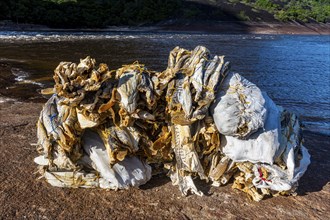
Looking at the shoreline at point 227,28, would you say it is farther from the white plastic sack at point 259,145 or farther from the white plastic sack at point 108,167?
the white plastic sack at point 259,145

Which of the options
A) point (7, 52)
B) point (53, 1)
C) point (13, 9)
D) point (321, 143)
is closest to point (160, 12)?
point (53, 1)

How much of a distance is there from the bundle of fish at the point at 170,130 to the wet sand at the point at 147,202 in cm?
11

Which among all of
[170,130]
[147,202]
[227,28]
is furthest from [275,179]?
[227,28]

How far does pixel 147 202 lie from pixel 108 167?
0.53 m

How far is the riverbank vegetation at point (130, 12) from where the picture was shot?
131 feet

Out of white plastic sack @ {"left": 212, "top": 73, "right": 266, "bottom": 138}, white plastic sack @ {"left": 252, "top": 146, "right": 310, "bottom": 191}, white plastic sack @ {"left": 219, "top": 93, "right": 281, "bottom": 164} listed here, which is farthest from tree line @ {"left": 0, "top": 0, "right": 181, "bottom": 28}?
white plastic sack @ {"left": 252, "top": 146, "right": 310, "bottom": 191}

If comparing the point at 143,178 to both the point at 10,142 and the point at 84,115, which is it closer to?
the point at 84,115

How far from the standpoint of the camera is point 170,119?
3.36 meters

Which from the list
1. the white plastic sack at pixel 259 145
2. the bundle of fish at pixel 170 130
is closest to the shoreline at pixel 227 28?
the bundle of fish at pixel 170 130

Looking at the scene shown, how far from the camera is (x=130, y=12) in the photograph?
50.6m

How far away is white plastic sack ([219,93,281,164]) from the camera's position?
3107mm

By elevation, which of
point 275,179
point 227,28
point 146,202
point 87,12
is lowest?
point 227,28

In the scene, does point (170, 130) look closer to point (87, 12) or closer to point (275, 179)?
point (275, 179)

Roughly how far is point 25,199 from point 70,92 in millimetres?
1196
